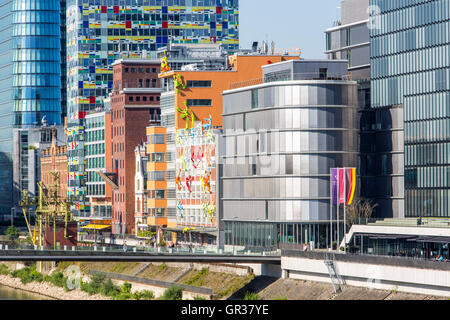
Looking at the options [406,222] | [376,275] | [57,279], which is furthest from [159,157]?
[376,275]

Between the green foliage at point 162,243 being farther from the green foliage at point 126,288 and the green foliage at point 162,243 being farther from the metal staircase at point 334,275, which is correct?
the metal staircase at point 334,275

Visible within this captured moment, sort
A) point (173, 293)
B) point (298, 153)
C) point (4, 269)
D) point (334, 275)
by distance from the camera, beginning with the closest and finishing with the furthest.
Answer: point (334, 275), point (173, 293), point (298, 153), point (4, 269)

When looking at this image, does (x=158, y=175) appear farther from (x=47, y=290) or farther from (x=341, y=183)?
(x=341, y=183)

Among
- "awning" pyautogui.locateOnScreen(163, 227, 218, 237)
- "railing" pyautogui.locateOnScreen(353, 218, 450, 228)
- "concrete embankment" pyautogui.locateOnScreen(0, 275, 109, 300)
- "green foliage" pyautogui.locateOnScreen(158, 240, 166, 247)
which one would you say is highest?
"railing" pyautogui.locateOnScreen(353, 218, 450, 228)

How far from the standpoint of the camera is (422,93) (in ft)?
471

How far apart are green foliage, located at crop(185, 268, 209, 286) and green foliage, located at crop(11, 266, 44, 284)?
47085 millimetres

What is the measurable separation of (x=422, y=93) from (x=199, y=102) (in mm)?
34788

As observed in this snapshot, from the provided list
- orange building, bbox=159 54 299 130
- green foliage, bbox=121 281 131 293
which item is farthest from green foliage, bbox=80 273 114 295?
orange building, bbox=159 54 299 130

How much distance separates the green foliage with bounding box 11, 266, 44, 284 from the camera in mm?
177250

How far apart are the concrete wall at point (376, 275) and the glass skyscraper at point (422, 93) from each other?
3067 centimetres

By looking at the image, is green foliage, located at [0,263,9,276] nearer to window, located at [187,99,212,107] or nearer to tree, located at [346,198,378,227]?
window, located at [187,99,212,107]

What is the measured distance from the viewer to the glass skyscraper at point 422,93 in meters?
140

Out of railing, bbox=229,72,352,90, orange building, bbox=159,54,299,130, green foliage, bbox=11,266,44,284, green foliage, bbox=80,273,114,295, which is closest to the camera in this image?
railing, bbox=229,72,352,90

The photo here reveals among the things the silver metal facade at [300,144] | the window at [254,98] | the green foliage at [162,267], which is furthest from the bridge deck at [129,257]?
the window at [254,98]
